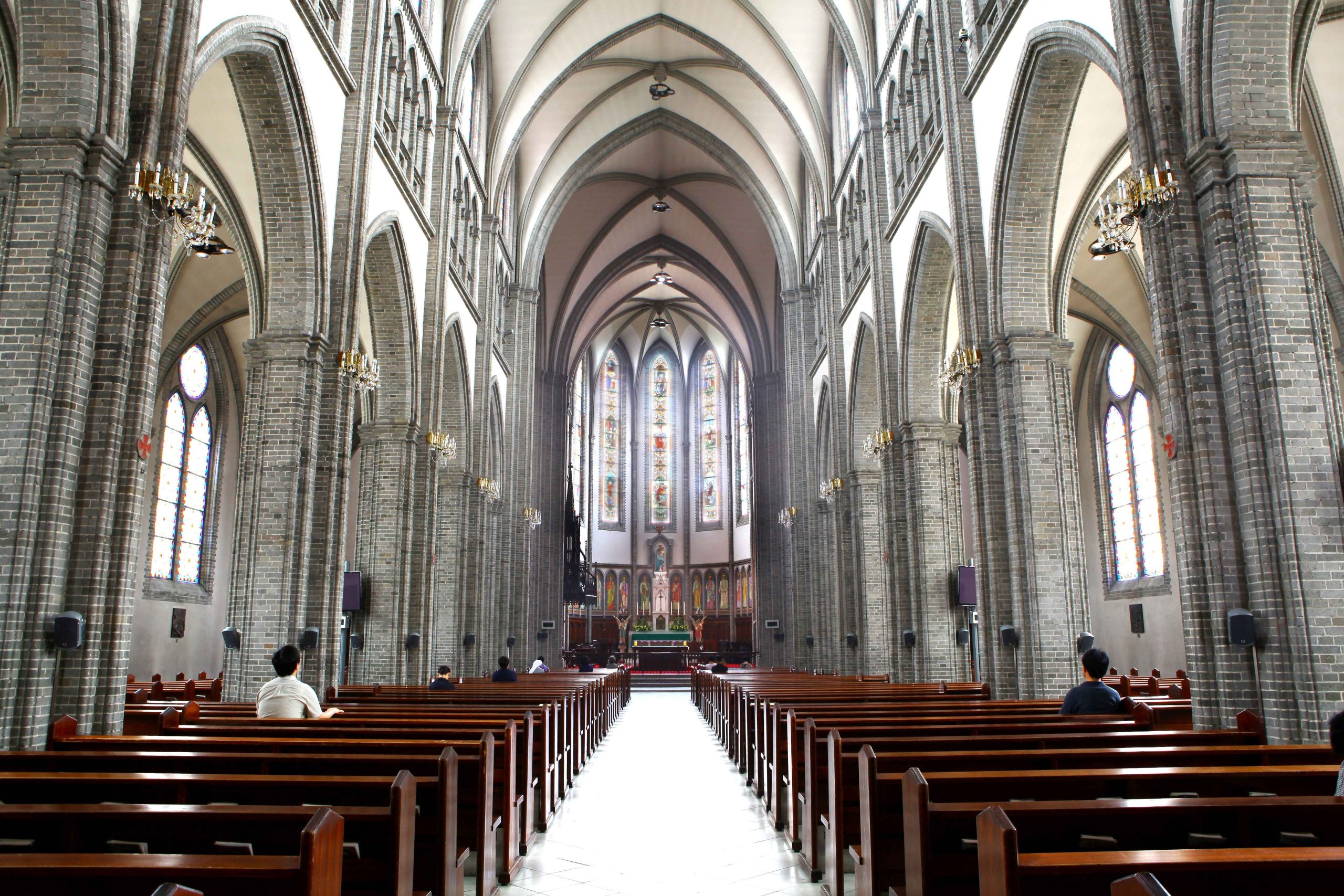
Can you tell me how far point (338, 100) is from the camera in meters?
12.9

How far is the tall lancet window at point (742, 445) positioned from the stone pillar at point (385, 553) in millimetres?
28388

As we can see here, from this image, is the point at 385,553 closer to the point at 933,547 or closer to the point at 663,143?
the point at 933,547

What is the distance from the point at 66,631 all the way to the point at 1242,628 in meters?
8.64

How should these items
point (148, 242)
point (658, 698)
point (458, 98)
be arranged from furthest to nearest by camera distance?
point (658, 698)
point (458, 98)
point (148, 242)

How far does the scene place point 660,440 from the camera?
1893 inches

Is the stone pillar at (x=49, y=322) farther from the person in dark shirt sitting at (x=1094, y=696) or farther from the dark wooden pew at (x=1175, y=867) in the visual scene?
the person in dark shirt sitting at (x=1094, y=696)

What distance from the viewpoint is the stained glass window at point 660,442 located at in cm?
4753

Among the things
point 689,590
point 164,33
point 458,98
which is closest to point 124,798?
point 164,33

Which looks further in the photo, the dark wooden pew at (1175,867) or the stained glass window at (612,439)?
the stained glass window at (612,439)

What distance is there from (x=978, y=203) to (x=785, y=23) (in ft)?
39.5

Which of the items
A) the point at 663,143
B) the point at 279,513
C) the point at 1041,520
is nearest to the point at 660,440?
the point at 663,143

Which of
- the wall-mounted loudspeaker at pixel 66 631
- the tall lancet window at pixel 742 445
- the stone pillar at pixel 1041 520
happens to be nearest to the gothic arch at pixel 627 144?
the tall lancet window at pixel 742 445

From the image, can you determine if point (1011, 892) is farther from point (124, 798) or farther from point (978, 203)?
point (978, 203)

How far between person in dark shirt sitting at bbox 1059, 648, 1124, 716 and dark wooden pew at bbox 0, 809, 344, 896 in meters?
6.29
